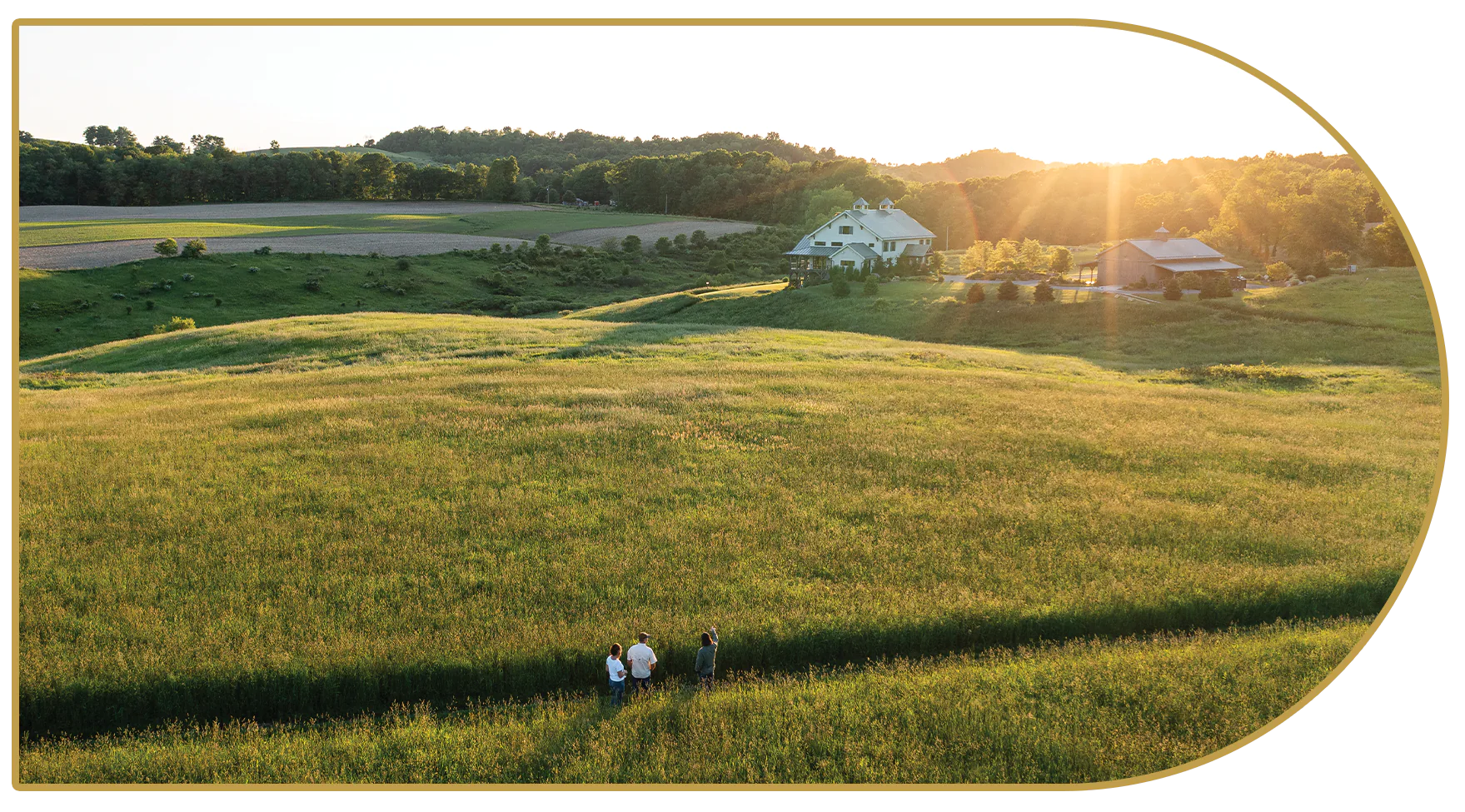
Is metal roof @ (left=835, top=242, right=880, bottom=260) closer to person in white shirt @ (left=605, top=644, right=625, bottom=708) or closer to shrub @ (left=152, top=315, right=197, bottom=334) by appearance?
person in white shirt @ (left=605, top=644, right=625, bottom=708)

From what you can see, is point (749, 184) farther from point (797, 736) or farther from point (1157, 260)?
point (1157, 260)

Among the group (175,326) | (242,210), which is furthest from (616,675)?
(175,326)

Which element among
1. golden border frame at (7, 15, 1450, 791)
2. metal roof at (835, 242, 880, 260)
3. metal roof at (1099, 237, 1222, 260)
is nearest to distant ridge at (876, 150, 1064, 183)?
golden border frame at (7, 15, 1450, 791)

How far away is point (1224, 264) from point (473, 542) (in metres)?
19.3

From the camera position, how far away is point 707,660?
27.2 ft

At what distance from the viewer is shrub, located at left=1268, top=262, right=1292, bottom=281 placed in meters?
15.6

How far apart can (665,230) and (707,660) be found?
63.5 feet

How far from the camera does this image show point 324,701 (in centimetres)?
808

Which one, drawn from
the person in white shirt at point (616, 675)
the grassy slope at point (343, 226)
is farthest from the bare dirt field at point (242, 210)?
the person in white shirt at point (616, 675)

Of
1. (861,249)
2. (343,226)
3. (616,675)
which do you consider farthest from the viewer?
(861,249)

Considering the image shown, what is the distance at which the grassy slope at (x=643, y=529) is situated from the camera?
862cm

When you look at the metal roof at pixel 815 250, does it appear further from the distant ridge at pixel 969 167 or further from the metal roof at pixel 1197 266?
the metal roof at pixel 1197 266

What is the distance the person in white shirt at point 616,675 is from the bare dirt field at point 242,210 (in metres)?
9.02

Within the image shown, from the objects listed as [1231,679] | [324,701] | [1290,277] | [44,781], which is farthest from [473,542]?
[1290,277]
